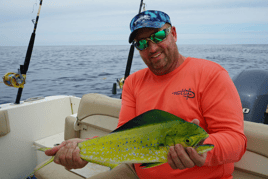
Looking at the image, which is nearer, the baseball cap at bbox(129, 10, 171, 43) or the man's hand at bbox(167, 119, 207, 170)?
the man's hand at bbox(167, 119, 207, 170)

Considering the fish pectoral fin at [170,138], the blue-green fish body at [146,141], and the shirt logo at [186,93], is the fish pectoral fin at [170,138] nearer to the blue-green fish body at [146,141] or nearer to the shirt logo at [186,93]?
the blue-green fish body at [146,141]

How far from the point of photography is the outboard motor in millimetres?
3082

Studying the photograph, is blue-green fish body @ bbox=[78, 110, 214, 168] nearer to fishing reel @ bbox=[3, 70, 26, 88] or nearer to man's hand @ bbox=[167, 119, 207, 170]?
man's hand @ bbox=[167, 119, 207, 170]

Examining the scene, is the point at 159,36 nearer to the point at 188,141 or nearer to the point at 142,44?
the point at 142,44

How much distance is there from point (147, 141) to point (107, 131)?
193 cm

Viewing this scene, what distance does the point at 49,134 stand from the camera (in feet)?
12.8

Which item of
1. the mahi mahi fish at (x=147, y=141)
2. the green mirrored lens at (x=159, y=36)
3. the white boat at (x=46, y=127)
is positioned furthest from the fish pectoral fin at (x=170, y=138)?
the white boat at (x=46, y=127)

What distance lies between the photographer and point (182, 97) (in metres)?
1.50

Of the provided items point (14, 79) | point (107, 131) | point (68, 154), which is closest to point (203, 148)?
point (68, 154)

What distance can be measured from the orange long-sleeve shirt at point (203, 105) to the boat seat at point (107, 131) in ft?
1.18

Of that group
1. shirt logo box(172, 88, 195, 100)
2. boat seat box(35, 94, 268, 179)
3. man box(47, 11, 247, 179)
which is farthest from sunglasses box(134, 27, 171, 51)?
boat seat box(35, 94, 268, 179)

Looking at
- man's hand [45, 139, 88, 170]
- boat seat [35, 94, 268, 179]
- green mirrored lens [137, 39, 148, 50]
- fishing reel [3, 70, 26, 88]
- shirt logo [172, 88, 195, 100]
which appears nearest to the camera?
man's hand [45, 139, 88, 170]

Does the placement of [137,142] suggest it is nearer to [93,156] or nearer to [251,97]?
[93,156]

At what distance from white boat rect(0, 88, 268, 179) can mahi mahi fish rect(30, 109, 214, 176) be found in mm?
1489
